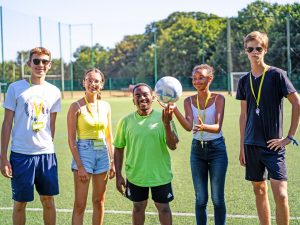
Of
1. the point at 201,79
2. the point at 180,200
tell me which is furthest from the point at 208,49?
the point at 201,79

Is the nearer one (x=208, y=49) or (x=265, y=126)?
(x=265, y=126)

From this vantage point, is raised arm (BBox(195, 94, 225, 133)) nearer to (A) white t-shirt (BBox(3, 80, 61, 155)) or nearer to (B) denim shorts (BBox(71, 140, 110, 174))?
(B) denim shorts (BBox(71, 140, 110, 174))

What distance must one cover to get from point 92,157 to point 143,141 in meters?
0.61

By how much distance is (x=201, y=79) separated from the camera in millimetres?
5312

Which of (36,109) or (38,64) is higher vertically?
(38,64)

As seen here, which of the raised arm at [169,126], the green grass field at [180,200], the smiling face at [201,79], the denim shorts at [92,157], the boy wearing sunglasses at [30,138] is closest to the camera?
the raised arm at [169,126]

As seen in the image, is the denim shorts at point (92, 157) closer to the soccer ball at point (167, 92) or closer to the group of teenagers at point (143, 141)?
the group of teenagers at point (143, 141)

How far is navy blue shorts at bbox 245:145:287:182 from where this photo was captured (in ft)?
16.4

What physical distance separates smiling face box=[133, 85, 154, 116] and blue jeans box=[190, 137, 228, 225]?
2.38ft

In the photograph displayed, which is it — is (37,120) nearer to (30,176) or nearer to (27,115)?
(27,115)

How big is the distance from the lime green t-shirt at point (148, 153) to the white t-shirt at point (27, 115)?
37.2 inches

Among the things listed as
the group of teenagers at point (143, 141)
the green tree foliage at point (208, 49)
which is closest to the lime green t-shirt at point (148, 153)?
the group of teenagers at point (143, 141)

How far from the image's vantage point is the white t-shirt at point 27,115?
507 cm

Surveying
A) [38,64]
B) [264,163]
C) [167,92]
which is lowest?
[264,163]
